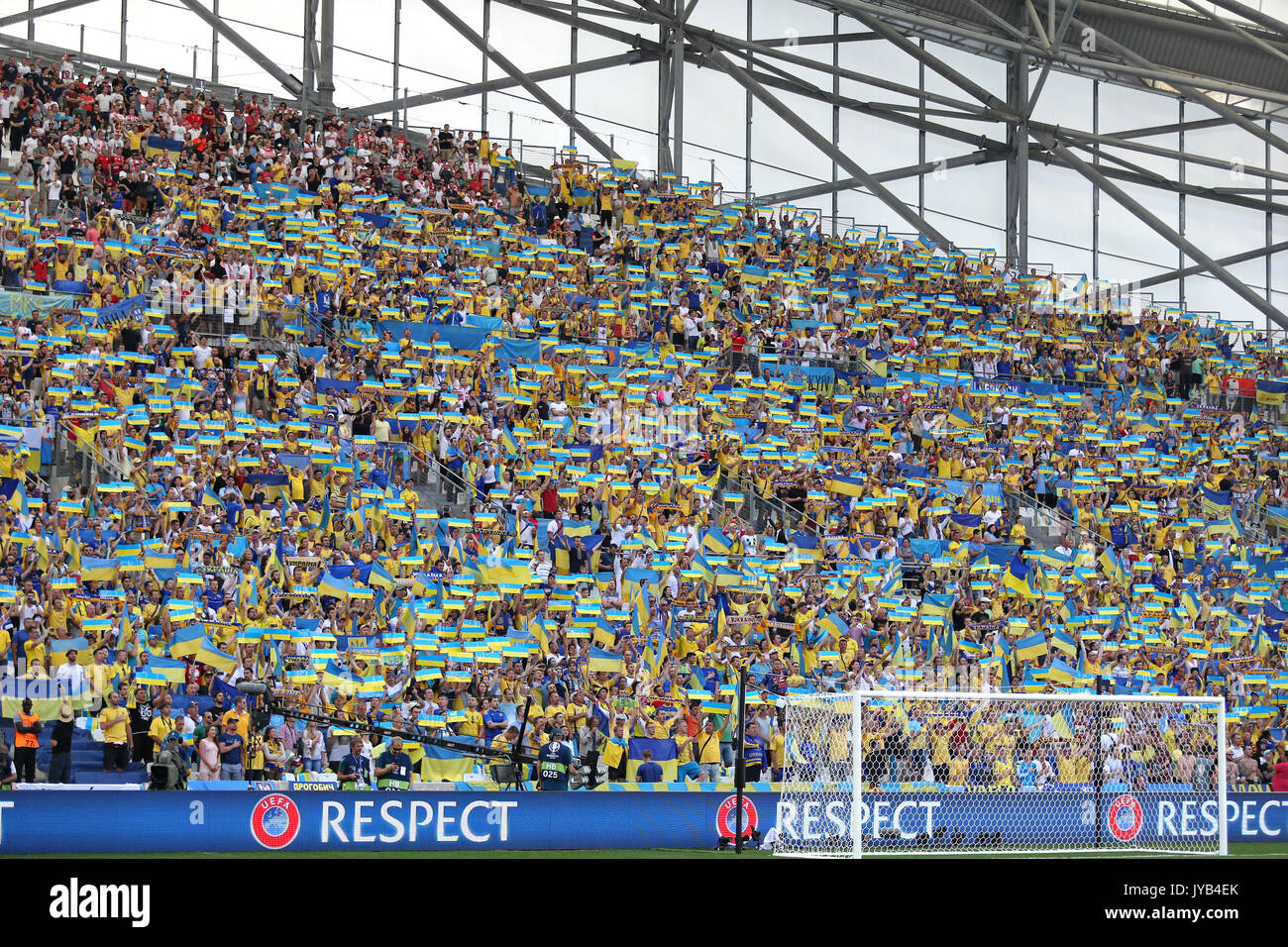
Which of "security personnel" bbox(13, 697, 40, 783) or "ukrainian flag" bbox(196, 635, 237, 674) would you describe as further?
"ukrainian flag" bbox(196, 635, 237, 674)

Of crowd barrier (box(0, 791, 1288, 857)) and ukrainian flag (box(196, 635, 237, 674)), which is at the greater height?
ukrainian flag (box(196, 635, 237, 674))

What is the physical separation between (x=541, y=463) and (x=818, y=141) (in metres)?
19.2

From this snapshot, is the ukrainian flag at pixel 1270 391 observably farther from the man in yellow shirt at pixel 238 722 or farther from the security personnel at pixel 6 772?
the security personnel at pixel 6 772

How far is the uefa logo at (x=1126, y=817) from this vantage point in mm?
18547

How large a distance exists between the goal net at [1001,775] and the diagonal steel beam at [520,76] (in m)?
27.2

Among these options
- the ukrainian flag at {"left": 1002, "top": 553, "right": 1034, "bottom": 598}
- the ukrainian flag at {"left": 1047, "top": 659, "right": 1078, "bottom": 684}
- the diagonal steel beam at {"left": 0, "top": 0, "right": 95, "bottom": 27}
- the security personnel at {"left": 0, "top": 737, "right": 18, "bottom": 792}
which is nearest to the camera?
the security personnel at {"left": 0, "top": 737, "right": 18, "bottom": 792}

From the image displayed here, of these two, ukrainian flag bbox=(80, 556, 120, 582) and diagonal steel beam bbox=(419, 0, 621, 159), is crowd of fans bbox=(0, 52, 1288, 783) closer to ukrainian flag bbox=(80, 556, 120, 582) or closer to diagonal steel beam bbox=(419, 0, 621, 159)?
ukrainian flag bbox=(80, 556, 120, 582)

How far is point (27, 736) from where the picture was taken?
63.0 feet

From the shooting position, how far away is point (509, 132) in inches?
1678

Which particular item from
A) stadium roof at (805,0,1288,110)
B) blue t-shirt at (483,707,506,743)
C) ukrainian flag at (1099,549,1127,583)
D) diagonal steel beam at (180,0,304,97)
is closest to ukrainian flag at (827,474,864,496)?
ukrainian flag at (1099,549,1127,583)

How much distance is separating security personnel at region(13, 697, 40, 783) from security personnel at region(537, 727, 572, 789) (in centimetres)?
583

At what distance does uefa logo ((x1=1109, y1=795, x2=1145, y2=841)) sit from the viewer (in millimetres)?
18547

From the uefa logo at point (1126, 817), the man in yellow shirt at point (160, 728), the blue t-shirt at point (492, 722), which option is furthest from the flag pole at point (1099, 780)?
the man in yellow shirt at point (160, 728)
